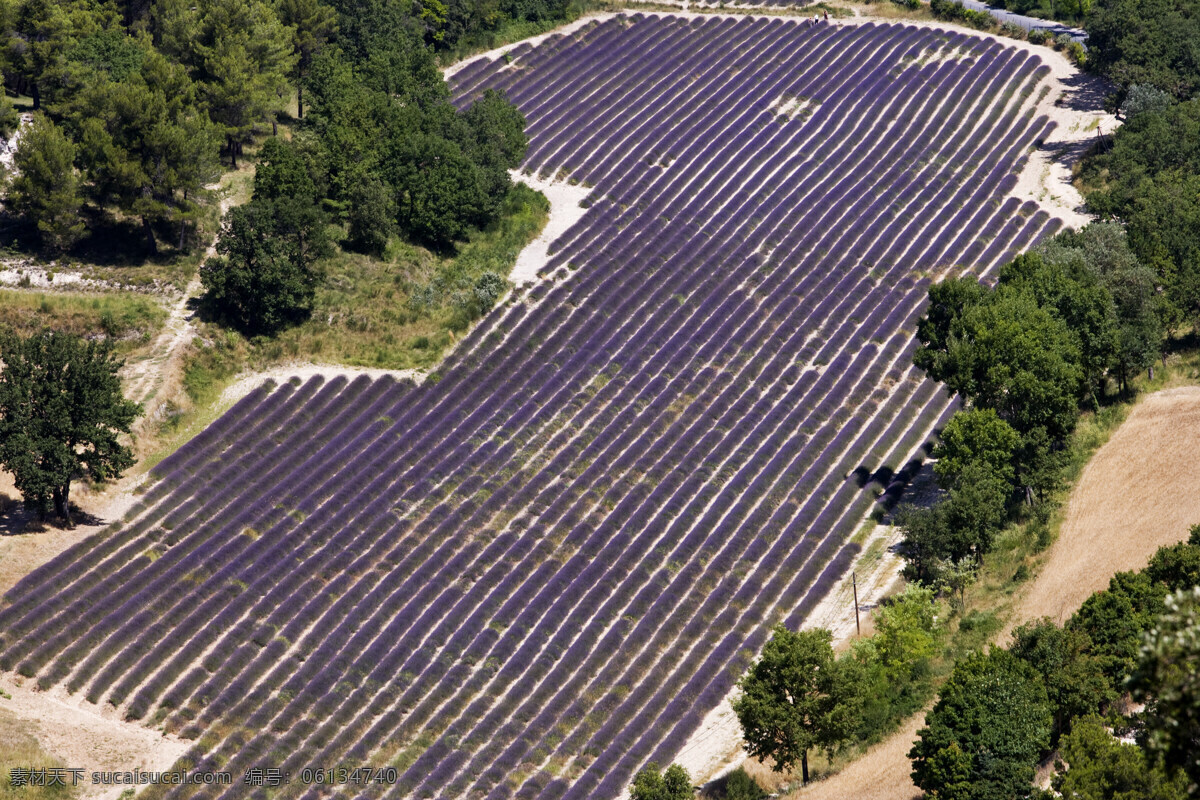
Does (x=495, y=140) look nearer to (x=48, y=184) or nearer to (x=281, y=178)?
(x=281, y=178)

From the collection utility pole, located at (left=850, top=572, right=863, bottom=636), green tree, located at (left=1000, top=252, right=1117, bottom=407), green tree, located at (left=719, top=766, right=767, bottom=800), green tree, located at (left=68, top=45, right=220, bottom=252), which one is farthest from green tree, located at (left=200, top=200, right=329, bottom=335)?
green tree, located at (left=1000, top=252, right=1117, bottom=407)

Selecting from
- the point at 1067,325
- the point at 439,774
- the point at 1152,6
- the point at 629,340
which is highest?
the point at 1152,6

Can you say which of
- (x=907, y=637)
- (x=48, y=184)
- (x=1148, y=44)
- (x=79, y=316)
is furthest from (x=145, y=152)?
(x=1148, y=44)

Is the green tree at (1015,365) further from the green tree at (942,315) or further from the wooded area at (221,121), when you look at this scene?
the wooded area at (221,121)

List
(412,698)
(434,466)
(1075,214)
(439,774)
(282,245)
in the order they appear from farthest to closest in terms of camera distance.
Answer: (1075,214) → (282,245) → (434,466) → (412,698) → (439,774)

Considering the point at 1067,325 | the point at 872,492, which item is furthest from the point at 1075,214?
the point at 872,492

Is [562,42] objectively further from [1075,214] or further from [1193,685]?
[1193,685]

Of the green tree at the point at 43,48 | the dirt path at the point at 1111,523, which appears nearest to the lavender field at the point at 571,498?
the dirt path at the point at 1111,523
